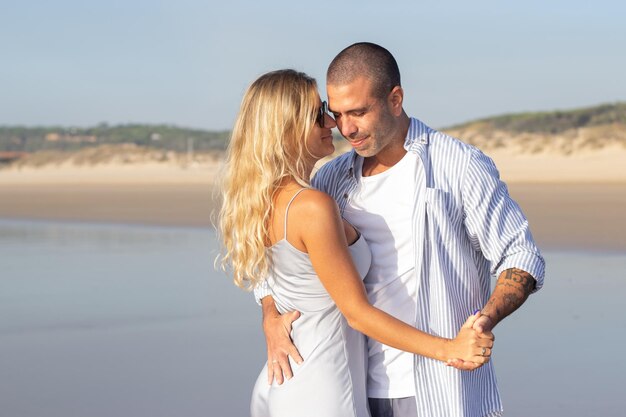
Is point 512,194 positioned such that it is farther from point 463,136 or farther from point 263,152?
point 463,136

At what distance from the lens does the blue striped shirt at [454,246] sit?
3174mm

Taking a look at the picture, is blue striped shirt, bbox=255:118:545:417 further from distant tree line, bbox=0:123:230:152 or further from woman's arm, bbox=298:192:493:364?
distant tree line, bbox=0:123:230:152

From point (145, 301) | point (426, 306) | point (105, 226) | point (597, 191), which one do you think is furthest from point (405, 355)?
point (597, 191)

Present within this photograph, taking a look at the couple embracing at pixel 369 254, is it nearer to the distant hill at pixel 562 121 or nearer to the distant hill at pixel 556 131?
the distant hill at pixel 556 131

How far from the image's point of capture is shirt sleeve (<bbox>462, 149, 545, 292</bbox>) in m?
3.18

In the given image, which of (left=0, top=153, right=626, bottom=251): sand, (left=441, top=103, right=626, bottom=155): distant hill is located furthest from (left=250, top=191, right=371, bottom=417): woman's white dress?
(left=441, top=103, right=626, bottom=155): distant hill

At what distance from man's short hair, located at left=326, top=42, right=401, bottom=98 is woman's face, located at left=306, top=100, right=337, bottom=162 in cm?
14

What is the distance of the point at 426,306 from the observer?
320 cm

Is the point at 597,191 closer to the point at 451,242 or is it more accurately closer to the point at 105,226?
the point at 105,226

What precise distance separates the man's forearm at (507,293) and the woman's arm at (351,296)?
127mm

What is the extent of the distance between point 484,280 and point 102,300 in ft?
19.4

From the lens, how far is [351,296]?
301cm

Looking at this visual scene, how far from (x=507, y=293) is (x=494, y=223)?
23 cm

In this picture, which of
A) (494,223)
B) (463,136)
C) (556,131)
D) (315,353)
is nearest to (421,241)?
(494,223)
